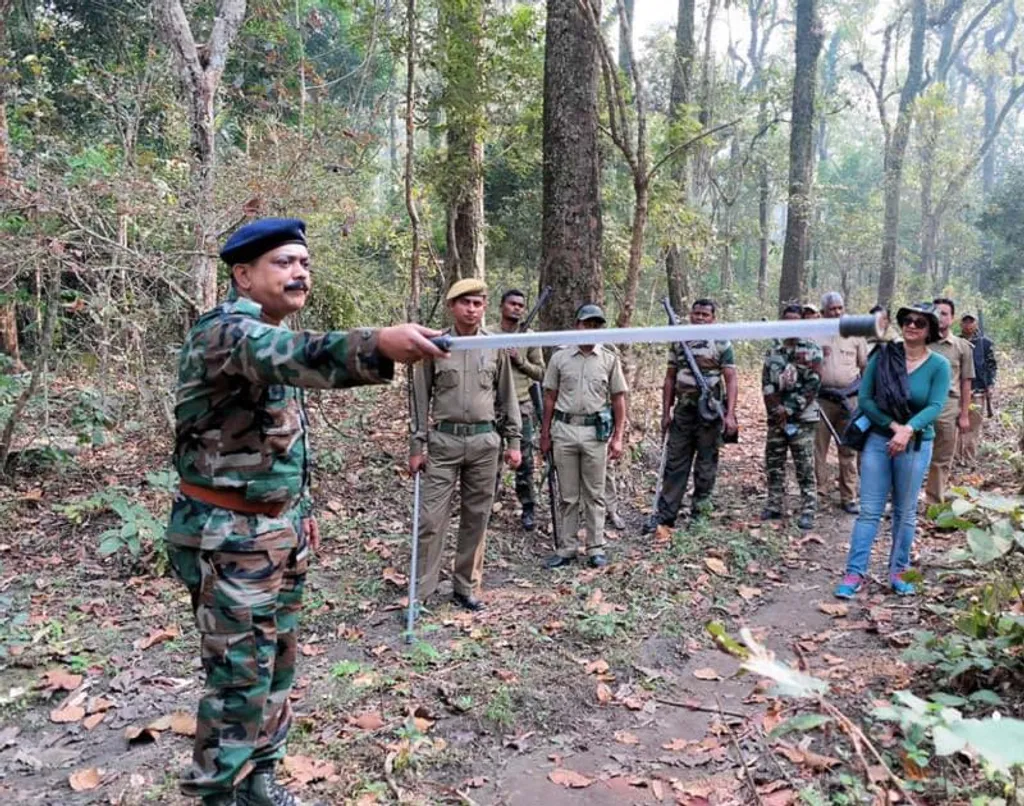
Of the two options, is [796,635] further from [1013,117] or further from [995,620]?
[1013,117]

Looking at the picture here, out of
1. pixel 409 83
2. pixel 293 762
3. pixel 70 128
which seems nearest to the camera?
pixel 293 762

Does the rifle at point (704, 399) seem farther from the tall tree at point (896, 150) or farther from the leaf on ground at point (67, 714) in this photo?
the tall tree at point (896, 150)

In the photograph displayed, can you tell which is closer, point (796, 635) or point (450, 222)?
point (796, 635)

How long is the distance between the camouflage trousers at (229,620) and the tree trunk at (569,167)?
5.23m

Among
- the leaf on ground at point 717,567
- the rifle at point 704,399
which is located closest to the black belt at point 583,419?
the rifle at point 704,399

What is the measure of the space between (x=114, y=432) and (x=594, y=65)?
618 centimetres

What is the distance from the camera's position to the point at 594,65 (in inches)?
297

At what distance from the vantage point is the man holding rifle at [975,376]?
9.40m

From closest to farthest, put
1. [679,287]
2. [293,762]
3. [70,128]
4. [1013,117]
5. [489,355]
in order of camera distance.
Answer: [293,762] < [489,355] < [70,128] < [679,287] < [1013,117]

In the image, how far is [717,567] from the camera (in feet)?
19.5

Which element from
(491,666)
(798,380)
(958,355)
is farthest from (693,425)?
(491,666)

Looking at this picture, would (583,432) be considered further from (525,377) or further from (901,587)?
(901,587)

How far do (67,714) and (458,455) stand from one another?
2.69 meters

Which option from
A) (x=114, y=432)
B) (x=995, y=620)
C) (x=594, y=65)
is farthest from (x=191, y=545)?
(x=594, y=65)
